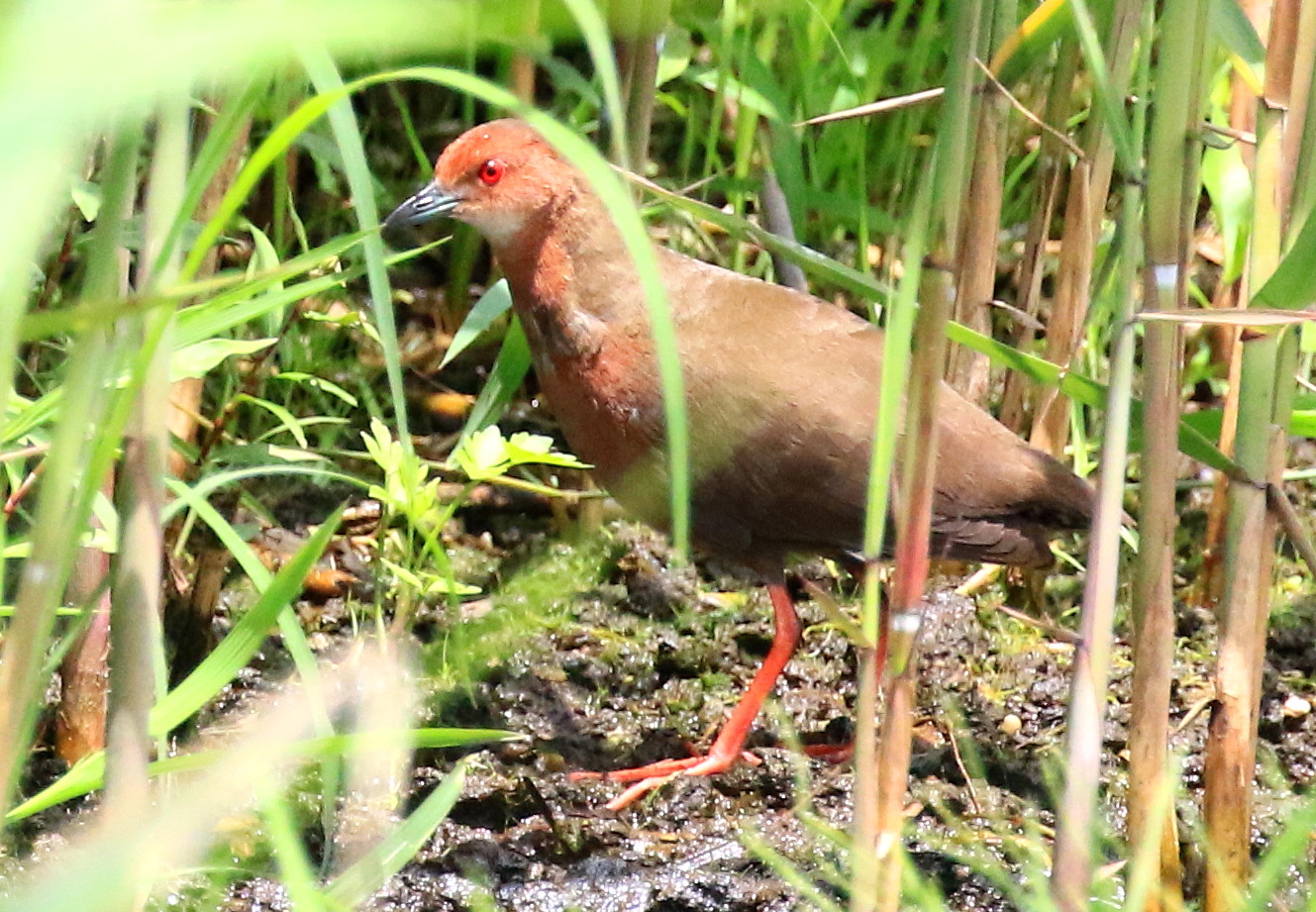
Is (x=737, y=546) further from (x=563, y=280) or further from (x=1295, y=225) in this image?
(x=1295, y=225)

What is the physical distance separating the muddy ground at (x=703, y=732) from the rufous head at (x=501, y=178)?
714 millimetres

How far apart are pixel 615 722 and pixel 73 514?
1.77 m

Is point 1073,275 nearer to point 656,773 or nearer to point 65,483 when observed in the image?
point 656,773

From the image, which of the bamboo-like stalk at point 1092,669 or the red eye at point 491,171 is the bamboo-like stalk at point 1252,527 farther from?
the red eye at point 491,171

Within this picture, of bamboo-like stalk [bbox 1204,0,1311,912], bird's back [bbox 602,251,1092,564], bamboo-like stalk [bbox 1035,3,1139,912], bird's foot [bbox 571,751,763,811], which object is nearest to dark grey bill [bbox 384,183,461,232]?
bird's back [bbox 602,251,1092,564]

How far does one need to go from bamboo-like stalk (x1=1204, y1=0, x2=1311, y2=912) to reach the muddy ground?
0.08m

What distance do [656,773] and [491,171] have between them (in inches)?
43.8

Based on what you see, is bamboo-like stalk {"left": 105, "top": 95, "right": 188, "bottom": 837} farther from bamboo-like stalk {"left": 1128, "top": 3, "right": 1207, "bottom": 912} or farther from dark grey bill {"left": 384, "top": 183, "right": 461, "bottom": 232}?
dark grey bill {"left": 384, "top": 183, "right": 461, "bottom": 232}

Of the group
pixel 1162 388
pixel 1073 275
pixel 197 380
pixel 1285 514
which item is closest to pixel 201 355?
pixel 197 380

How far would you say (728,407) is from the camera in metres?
2.76

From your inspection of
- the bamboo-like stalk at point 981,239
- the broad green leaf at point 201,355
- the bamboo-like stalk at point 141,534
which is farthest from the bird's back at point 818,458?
the bamboo-like stalk at point 141,534

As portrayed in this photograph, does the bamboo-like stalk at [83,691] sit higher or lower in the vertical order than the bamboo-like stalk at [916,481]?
lower

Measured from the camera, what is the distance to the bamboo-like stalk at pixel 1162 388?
172 centimetres

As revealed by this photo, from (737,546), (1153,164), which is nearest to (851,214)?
(737,546)
